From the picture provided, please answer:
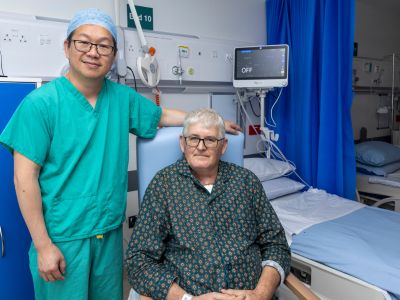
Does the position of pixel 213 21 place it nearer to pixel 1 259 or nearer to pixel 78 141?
pixel 78 141

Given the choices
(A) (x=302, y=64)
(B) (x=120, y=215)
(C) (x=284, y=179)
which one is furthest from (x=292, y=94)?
(B) (x=120, y=215)

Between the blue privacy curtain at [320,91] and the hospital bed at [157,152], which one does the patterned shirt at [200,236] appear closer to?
the hospital bed at [157,152]

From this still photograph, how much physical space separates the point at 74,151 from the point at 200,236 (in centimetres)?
57

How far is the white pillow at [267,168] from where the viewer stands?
2.50 metres

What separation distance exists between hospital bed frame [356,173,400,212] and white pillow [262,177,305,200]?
0.90 meters

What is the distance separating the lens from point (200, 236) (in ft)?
4.24

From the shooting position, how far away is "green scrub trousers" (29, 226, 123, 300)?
127cm

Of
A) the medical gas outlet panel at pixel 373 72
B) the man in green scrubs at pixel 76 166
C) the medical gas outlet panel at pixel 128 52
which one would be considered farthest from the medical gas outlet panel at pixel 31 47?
the medical gas outlet panel at pixel 373 72

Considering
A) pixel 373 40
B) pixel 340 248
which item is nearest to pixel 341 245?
pixel 340 248

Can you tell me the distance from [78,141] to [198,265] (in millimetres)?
637

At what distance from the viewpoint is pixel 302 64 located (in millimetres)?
2643

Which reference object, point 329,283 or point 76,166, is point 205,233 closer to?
point 76,166

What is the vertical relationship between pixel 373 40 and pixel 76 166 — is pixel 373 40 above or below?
above

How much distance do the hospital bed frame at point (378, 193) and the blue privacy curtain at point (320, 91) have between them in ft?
1.65
